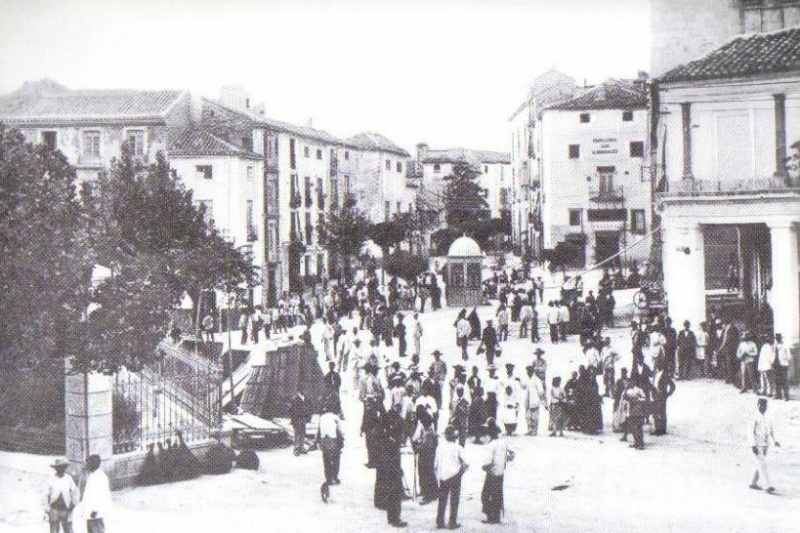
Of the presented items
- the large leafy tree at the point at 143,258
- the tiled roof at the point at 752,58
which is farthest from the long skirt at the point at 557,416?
the large leafy tree at the point at 143,258

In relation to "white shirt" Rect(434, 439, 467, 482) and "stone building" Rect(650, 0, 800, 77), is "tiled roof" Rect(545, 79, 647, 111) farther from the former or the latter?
"white shirt" Rect(434, 439, 467, 482)

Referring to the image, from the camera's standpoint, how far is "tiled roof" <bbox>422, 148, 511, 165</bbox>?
35.2ft

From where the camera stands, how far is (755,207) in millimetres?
8422

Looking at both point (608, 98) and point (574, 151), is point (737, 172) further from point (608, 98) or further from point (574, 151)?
point (574, 151)

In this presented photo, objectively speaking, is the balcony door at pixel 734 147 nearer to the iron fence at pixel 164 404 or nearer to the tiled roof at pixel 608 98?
the tiled roof at pixel 608 98

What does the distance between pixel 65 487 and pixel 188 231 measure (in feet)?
19.8

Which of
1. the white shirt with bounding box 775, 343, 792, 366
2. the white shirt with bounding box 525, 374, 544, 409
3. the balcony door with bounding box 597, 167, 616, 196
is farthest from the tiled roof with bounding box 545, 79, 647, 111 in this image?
the white shirt with bounding box 525, 374, 544, 409

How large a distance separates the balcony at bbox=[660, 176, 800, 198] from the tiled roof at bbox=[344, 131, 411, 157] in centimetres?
300

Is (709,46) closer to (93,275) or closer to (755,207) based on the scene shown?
(755,207)

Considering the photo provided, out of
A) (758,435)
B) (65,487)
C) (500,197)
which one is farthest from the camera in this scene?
(500,197)

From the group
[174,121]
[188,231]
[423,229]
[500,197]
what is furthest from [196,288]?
[500,197]

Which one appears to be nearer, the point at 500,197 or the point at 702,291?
the point at 702,291

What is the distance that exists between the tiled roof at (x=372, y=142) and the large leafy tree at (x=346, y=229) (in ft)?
2.61

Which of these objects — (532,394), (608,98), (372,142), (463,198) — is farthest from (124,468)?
(608,98)
